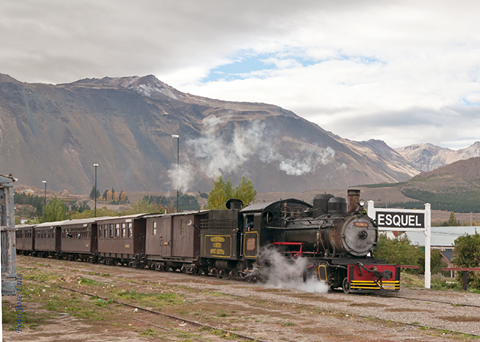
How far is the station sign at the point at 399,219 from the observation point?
75.3ft

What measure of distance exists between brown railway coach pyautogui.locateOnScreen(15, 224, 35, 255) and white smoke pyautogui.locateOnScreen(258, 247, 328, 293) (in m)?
45.5

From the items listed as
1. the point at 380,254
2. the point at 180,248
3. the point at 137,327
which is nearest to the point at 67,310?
the point at 137,327

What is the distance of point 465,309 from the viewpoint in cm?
1526

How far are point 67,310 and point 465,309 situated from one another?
1131cm

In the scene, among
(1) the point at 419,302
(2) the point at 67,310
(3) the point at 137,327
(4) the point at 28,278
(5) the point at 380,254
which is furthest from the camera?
(5) the point at 380,254

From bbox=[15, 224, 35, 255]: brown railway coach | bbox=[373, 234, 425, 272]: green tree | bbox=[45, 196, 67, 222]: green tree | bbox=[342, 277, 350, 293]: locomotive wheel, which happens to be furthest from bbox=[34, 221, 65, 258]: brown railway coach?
bbox=[45, 196, 67, 222]: green tree

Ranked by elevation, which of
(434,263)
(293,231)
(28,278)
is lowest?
(434,263)

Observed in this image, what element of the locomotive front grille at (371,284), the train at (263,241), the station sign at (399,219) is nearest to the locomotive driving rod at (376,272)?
the train at (263,241)

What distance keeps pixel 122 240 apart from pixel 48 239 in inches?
802

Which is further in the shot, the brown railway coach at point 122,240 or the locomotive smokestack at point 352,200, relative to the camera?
the brown railway coach at point 122,240

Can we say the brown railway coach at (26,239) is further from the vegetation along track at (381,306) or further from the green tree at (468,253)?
the green tree at (468,253)

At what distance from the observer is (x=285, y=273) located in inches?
885

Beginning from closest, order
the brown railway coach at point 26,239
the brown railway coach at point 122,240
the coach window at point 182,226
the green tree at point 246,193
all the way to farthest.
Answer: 1. the coach window at point 182,226
2. the brown railway coach at point 122,240
3. the green tree at point 246,193
4. the brown railway coach at point 26,239

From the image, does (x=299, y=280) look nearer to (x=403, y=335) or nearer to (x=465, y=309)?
(x=465, y=309)
